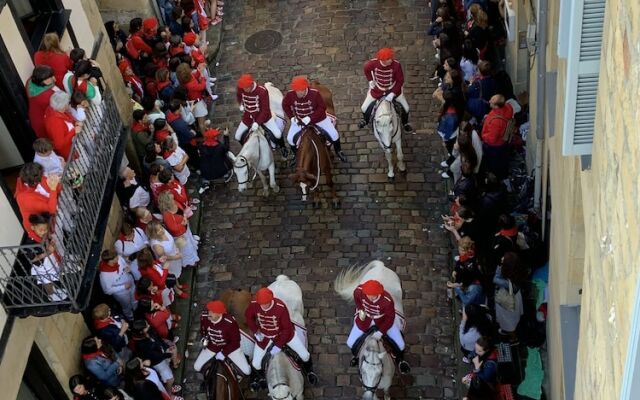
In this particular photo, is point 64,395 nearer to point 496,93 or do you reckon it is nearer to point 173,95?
point 173,95

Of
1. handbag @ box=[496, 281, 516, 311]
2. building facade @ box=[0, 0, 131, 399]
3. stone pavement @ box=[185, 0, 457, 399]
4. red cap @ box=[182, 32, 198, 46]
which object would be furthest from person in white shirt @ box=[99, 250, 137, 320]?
red cap @ box=[182, 32, 198, 46]

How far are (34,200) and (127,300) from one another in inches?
117

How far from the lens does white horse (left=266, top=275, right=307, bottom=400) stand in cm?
1091

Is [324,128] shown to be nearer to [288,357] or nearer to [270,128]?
[270,128]

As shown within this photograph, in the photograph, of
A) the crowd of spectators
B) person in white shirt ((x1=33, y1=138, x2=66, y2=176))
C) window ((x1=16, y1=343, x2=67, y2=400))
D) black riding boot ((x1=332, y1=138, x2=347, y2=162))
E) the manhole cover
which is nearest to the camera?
person in white shirt ((x1=33, y1=138, x2=66, y2=176))

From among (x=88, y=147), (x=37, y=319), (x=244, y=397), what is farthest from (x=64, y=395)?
(x=88, y=147)

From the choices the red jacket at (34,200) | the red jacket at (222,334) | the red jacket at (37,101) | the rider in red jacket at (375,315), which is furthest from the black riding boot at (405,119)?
the red jacket at (34,200)

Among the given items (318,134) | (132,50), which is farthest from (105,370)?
(132,50)

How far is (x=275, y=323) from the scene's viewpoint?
36.6 ft

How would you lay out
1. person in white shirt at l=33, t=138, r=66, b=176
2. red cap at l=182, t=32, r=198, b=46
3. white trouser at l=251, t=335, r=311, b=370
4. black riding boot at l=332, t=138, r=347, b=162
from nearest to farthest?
person in white shirt at l=33, t=138, r=66, b=176, white trouser at l=251, t=335, r=311, b=370, black riding boot at l=332, t=138, r=347, b=162, red cap at l=182, t=32, r=198, b=46

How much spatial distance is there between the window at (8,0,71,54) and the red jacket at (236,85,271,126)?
3.10m

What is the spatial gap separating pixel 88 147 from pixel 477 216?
566 centimetres

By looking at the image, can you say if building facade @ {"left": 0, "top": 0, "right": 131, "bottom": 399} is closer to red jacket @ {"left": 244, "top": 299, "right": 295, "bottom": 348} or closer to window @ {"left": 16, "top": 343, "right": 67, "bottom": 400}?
window @ {"left": 16, "top": 343, "right": 67, "bottom": 400}

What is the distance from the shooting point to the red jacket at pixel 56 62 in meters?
11.9
